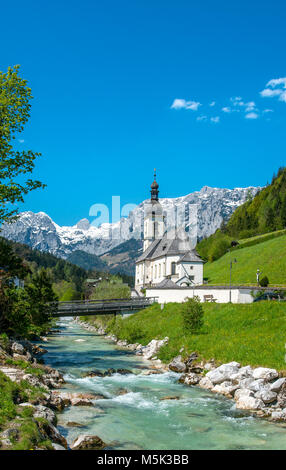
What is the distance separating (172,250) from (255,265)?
52.5ft

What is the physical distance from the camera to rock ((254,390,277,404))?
18.7 metres

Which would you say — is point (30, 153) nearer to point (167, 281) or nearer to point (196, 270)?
point (167, 281)

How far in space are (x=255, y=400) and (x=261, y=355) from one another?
19.8 feet

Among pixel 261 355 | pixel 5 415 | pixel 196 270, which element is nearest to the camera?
pixel 5 415

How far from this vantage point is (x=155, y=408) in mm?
18672

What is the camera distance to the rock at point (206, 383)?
76.0 ft

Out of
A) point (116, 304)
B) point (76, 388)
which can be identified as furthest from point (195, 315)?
point (116, 304)

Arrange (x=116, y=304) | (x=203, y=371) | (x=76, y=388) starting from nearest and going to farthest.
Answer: (x=76, y=388), (x=203, y=371), (x=116, y=304)

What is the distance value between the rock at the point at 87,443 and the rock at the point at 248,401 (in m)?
8.44

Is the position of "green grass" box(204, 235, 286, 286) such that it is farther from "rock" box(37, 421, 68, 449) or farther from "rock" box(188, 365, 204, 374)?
"rock" box(37, 421, 68, 449)

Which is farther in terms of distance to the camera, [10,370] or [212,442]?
[10,370]

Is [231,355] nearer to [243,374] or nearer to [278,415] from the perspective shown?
[243,374]

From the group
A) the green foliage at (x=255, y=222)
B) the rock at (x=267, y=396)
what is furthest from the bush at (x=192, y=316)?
the green foliage at (x=255, y=222)

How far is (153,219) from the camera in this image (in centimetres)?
10450
